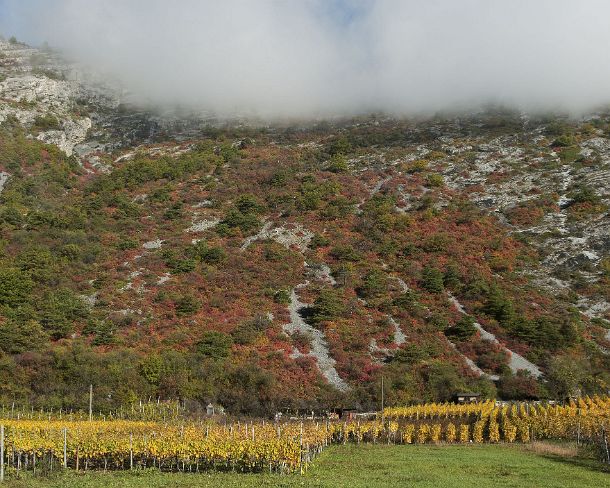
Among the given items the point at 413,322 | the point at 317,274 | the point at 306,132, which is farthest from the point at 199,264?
the point at 306,132

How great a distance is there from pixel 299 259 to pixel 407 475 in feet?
170

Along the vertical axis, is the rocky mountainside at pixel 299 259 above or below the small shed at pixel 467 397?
above

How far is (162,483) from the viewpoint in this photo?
1812cm

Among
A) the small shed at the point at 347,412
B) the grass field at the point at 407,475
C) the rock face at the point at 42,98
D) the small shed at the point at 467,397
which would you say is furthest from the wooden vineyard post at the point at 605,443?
the rock face at the point at 42,98

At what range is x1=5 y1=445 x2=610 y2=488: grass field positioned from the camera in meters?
17.9

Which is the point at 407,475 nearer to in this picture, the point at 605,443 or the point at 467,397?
the point at 605,443

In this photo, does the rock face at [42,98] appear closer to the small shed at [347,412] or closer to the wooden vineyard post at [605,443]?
the small shed at [347,412]

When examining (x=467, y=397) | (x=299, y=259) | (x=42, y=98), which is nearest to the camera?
(x=467, y=397)

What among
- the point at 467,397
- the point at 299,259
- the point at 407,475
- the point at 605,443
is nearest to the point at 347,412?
the point at 467,397

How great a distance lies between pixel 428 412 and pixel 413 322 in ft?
63.6

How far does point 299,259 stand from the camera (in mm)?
71188

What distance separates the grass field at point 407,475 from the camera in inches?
706

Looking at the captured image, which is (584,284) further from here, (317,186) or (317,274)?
(317,186)

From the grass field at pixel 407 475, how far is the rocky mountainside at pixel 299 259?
62.9 ft
